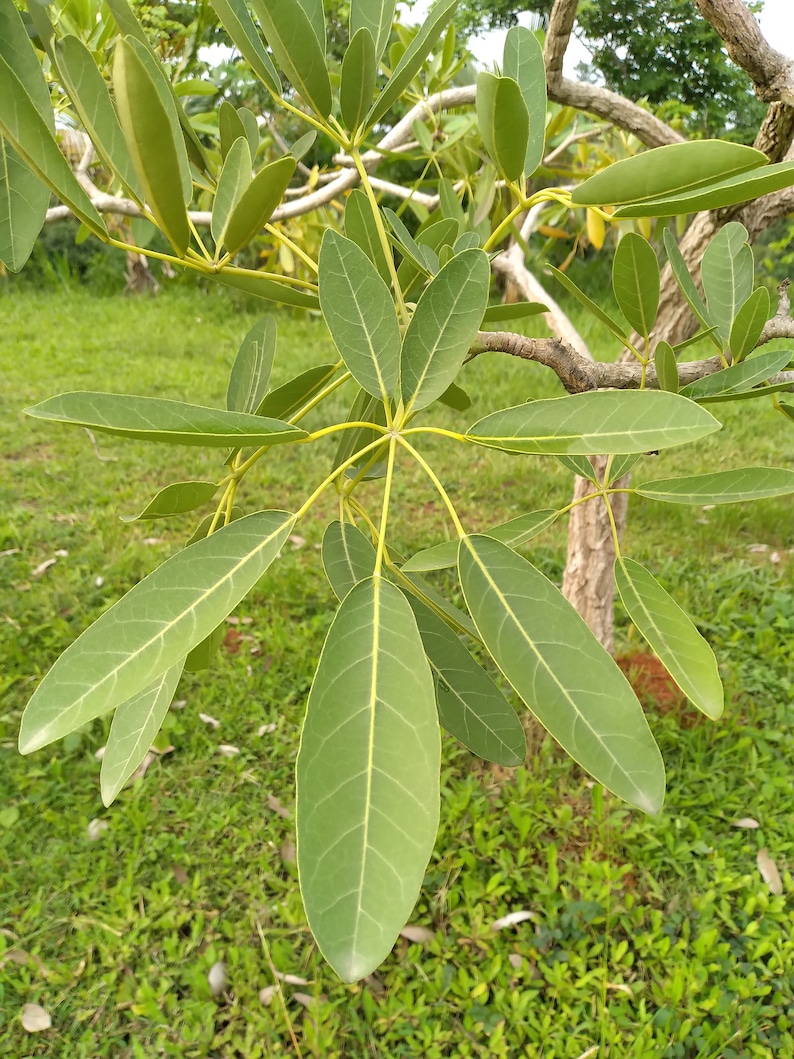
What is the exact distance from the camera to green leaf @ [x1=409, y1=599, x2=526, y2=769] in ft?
1.49

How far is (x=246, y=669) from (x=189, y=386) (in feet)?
7.06

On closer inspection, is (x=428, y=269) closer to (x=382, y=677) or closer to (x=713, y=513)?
(x=382, y=677)

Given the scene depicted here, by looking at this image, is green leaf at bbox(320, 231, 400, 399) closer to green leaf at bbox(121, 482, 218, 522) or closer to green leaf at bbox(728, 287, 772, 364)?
green leaf at bbox(121, 482, 218, 522)

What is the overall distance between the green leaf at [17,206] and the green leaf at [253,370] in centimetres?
14

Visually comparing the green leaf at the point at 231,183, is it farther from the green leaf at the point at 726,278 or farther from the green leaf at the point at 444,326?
the green leaf at the point at 726,278

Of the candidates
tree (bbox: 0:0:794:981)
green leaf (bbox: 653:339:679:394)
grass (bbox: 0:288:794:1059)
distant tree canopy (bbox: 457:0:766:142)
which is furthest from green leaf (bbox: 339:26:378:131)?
distant tree canopy (bbox: 457:0:766:142)

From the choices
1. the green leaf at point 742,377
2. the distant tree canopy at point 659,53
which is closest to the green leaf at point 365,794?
the green leaf at point 742,377

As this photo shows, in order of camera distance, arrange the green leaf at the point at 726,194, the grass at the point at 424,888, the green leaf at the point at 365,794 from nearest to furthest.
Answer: the green leaf at the point at 365,794 < the green leaf at the point at 726,194 < the grass at the point at 424,888

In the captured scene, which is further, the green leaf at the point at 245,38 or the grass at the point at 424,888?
the grass at the point at 424,888

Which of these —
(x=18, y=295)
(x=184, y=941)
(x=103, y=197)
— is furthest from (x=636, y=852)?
(x=18, y=295)

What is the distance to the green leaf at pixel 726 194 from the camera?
353 mm

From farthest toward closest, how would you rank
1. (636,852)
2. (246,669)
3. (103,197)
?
(246,669) < (636,852) < (103,197)

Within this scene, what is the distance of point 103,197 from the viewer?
1109 mm

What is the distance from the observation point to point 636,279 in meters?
0.51
